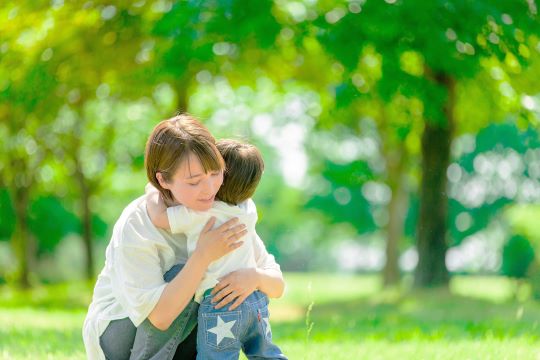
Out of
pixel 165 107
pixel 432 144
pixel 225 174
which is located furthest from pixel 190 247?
pixel 165 107

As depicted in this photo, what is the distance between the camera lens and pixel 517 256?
1947 centimetres

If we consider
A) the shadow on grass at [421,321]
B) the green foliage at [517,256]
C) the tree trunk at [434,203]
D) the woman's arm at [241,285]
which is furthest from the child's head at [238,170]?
the green foliage at [517,256]

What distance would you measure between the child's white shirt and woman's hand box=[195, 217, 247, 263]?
0.14 ft

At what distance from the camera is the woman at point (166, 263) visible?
11.1ft

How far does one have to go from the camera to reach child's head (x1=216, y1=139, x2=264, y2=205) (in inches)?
140

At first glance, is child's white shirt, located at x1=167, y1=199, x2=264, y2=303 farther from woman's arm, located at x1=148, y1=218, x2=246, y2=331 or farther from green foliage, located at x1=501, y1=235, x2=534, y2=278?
green foliage, located at x1=501, y1=235, x2=534, y2=278

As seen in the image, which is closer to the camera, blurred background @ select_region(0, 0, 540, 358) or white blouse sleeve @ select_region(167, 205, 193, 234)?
white blouse sleeve @ select_region(167, 205, 193, 234)

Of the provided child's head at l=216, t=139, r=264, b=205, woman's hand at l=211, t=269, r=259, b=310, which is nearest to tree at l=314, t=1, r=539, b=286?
child's head at l=216, t=139, r=264, b=205

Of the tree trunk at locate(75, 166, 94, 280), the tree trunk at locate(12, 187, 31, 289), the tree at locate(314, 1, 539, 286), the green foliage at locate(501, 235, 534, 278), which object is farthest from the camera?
the tree trunk at locate(12, 187, 31, 289)

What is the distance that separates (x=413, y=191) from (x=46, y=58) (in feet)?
75.2

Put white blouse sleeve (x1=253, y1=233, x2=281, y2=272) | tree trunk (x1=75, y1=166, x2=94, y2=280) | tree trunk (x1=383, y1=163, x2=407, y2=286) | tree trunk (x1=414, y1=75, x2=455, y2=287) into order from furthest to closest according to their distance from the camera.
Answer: tree trunk (x1=75, y1=166, x2=94, y2=280) < tree trunk (x1=383, y1=163, x2=407, y2=286) < tree trunk (x1=414, y1=75, x2=455, y2=287) < white blouse sleeve (x1=253, y1=233, x2=281, y2=272)

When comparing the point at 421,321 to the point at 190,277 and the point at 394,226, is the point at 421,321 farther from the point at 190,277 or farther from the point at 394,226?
the point at 394,226

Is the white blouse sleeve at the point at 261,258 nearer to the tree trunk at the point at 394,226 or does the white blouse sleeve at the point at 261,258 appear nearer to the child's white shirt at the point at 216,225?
the child's white shirt at the point at 216,225

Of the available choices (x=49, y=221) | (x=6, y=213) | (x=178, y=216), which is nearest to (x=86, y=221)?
(x=6, y=213)
